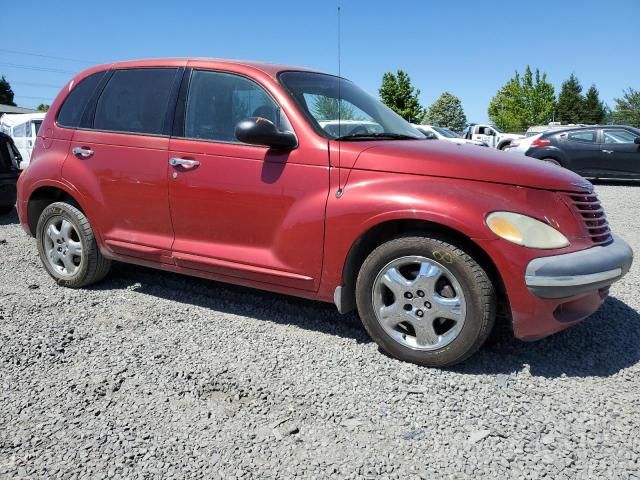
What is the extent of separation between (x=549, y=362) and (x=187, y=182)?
259cm

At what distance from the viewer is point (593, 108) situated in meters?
69.6

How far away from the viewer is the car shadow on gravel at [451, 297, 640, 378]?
3.03m

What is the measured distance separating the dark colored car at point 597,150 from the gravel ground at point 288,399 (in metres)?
9.91

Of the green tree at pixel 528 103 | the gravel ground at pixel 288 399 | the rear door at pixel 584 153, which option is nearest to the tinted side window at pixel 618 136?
the rear door at pixel 584 153

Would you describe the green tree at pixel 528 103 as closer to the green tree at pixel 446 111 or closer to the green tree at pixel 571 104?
the green tree at pixel 571 104

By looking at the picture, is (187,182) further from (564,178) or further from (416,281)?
(564,178)

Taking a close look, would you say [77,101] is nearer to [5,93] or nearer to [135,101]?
[135,101]

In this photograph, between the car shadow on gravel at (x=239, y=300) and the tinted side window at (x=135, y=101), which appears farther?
the tinted side window at (x=135, y=101)

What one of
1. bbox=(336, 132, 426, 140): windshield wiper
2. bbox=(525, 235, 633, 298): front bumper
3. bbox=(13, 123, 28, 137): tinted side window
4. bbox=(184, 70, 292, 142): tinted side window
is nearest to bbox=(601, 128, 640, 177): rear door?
bbox=(336, 132, 426, 140): windshield wiper

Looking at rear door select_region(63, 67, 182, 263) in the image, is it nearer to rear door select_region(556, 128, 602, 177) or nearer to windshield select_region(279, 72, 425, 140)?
windshield select_region(279, 72, 425, 140)

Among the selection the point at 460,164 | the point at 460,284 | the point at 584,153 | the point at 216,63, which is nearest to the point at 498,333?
the point at 460,284

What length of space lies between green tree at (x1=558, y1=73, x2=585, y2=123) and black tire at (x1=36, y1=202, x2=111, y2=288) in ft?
245

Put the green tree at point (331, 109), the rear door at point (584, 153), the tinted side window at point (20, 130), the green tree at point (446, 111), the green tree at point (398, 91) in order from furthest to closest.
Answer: the green tree at point (446, 111) < the green tree at point (398, 91) < the tinted side window at point (20, 130) < the rear door at point (584, 153) < the green tree at point (331, 109)

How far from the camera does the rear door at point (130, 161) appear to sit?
12.5ft
